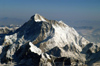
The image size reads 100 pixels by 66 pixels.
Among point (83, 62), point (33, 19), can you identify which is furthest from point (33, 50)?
point (33, 19)

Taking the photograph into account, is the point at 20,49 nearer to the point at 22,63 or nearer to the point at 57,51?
the point at 22,63

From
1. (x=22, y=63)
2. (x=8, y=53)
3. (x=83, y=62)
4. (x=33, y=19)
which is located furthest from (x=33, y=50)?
(x=33, y=19)

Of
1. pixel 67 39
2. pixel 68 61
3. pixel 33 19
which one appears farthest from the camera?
pixel 33 19

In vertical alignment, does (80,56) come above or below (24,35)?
below

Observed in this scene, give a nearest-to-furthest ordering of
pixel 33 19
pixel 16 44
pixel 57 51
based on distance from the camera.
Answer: pixel 57 51 < pixel 16 44 < pixel 33 19

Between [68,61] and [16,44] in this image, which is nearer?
[68,61]

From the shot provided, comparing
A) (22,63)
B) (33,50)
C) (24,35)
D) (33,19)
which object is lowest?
(22,63)
